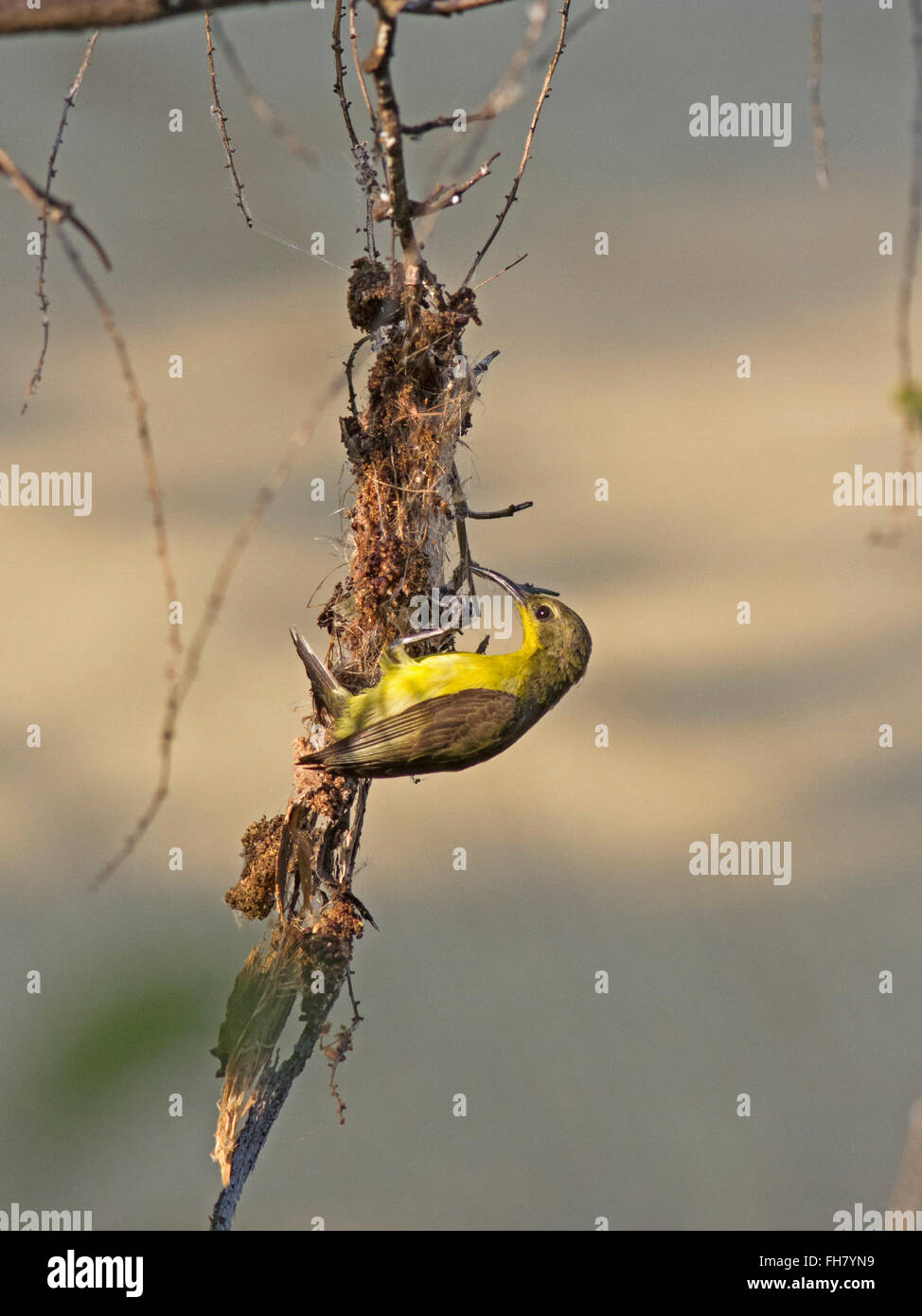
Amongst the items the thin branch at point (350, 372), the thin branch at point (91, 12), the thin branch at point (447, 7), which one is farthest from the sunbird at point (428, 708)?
the thin branch at point (91, 12)

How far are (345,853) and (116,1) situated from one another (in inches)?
63.8

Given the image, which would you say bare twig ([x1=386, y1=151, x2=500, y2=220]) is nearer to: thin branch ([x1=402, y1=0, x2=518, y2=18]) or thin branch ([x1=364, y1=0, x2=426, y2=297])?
thin branch ([x1=364, y1=0, x2=426, y2=297])

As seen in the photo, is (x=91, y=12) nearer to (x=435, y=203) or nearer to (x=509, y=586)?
(x=435, y=203)

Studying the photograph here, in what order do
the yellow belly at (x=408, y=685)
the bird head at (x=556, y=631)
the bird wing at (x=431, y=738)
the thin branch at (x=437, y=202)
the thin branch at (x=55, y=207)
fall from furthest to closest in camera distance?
the bird head at (x=556, y=631) < the yellow belly at (x=408, y=685) < the bird wing at (x=431, y=738) < the thin branch at (x=437, y=202) < the thin branch at (x=55, y=207)

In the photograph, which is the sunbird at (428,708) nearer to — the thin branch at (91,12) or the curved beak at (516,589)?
the curved beak at (516,589)

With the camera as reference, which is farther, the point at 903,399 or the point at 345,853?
the point at 345,853

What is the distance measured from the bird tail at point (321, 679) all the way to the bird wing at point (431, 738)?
120 mm

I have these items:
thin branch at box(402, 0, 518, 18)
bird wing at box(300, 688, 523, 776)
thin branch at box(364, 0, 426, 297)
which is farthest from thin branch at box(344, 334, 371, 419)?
thin branch at box(402, 0, 518, 18)

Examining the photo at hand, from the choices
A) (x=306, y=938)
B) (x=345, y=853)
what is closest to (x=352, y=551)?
(x=345, y=853)

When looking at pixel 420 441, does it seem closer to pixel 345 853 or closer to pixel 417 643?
pixel 417 643

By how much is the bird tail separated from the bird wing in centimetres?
12

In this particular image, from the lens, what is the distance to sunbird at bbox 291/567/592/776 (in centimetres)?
Answer: 224

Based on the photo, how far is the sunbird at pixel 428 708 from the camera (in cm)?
224

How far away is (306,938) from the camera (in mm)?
2289
